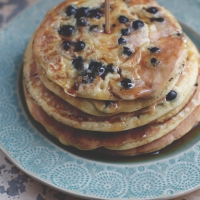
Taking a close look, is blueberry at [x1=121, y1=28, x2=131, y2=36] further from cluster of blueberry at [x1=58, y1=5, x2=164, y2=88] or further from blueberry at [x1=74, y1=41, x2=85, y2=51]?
blueberry at [x1=74, y1=41, x2=85, y2=51]

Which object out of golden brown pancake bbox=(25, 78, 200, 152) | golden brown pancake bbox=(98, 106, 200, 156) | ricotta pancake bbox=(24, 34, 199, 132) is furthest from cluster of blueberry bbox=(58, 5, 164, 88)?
golden brown pancake bbox=(98, 106, 200, 156)

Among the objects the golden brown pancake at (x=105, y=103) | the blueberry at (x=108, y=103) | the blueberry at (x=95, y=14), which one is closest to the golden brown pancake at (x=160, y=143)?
the golden brown pancake at (x=105, y=103)

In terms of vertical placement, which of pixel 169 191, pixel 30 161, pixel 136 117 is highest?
pixel 136 117

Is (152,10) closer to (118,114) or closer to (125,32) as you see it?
(125,32)

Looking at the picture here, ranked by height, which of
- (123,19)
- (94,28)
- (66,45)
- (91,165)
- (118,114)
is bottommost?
(91,165)

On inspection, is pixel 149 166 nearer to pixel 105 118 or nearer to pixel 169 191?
pixel 169 191

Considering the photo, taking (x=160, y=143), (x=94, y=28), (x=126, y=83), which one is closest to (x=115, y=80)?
(x=126, y=83)

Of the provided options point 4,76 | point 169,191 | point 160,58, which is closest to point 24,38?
point 4,76

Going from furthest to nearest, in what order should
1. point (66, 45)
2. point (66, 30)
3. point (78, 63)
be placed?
point (66, 30), point (66, 45), point (78, 63)
